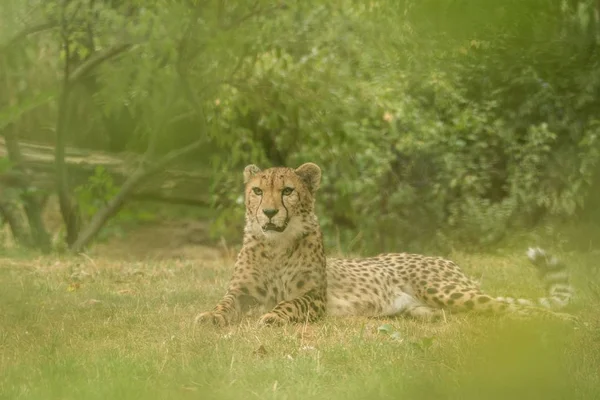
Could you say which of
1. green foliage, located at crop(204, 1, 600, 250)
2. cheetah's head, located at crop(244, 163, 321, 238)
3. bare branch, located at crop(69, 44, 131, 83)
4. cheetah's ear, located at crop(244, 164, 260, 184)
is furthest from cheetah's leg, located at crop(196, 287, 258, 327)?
bare branch, located at crop(69, 44, 131, 83)

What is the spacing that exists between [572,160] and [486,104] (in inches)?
46.4

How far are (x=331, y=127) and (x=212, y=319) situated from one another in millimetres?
3873

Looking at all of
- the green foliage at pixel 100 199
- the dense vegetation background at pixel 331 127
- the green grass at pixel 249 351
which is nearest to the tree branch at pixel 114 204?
the dense vegetation background at pixel 331 127

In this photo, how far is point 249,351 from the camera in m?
3.37

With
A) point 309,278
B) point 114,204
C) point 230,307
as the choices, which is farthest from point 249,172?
point 114,204

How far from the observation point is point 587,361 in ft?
9.46

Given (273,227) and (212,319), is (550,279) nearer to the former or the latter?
(273,227)

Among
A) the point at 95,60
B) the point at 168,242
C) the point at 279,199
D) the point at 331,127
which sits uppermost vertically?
the point at 95,60

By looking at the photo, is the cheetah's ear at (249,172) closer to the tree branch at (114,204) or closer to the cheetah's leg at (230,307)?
the cheetah's leg at (230,307)

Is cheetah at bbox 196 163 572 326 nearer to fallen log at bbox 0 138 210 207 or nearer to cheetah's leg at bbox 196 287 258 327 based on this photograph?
cheetah's leg at bbox 196 287 258 327

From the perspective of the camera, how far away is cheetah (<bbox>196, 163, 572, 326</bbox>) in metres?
4.69

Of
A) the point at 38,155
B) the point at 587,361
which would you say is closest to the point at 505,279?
the point at 587,361

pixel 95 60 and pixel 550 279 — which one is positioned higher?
pixel 95 60

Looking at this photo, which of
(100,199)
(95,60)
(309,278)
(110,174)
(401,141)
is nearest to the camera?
(309,278)
